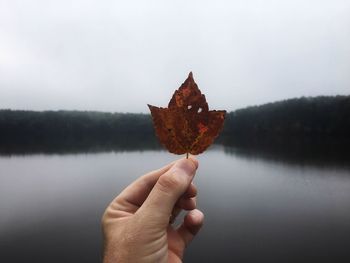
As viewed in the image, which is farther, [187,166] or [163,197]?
[187,166]

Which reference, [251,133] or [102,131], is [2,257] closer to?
[251,133]

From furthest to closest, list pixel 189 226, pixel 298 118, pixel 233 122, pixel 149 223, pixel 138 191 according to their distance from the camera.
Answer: pixel 233 122, pixel 298 118, pixel 189 226, pixel 138 191, pixel 149 223

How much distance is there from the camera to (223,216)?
19.9 meters

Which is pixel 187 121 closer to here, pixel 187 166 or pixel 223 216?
pixel 187 166

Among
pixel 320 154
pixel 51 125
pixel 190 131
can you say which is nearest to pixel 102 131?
pixel 51 125

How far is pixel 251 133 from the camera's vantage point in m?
94.3

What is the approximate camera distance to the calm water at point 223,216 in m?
15.4

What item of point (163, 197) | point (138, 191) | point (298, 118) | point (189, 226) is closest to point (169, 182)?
point (163, 197)

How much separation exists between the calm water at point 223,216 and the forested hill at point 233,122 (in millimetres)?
34005

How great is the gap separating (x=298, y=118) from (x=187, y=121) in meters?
79.8

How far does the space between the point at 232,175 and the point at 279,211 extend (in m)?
13.7

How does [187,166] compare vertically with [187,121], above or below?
below

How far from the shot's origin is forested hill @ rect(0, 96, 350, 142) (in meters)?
66.6

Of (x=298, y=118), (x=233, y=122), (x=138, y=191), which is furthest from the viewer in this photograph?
(x=233, y=122)
